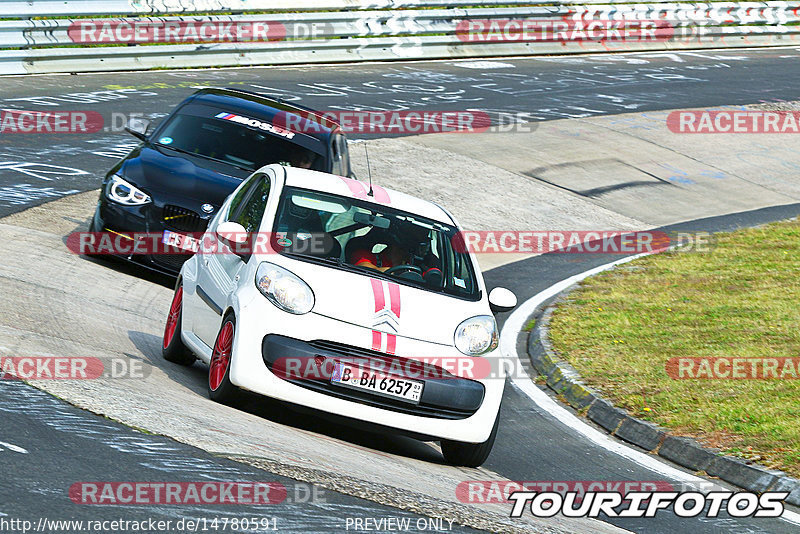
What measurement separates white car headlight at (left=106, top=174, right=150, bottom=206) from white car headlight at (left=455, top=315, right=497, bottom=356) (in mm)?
4518

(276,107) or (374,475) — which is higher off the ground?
(276,107)

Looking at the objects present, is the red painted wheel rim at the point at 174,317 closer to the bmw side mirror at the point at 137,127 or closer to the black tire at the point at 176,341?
the black tire at the point at 176,341

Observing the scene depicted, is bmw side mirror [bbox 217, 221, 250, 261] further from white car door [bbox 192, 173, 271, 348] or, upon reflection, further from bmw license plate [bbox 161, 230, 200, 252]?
bmw license plate [bbox 161, 230, 200, 252]

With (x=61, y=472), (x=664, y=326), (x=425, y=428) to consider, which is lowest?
(x=664, y=326)

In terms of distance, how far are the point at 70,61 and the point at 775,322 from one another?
1430 centimetres

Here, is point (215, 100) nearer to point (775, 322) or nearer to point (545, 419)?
point (545, 419)

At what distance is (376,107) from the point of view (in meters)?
21.8

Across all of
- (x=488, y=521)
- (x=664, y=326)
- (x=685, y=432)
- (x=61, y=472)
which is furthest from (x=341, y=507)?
(x=664, y=326)

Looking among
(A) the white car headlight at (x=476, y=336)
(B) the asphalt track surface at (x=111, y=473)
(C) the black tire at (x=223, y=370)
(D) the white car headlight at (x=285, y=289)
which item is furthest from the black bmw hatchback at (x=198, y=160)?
(B) the asphalt track surface at (x=111, y=473)

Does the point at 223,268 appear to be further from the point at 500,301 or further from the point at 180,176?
the point at 180,176

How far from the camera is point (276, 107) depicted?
495 inches

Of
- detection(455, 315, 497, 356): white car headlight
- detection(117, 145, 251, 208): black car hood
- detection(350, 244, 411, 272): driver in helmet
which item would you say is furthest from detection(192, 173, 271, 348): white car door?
detection(117, 145, 251, 208): black car hood

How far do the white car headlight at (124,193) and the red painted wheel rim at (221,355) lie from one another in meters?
Answer: 3.82

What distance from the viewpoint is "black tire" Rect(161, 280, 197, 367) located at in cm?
861
